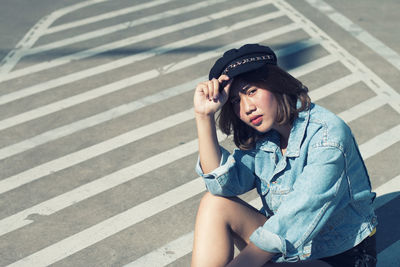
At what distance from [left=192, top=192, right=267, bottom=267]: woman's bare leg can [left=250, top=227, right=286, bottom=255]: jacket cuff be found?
10.7 inches

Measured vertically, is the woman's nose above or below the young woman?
above

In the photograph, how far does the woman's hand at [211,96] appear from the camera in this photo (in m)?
3.34

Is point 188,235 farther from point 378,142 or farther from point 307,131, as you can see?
point 378,142

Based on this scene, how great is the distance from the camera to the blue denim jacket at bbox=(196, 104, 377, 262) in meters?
3.12

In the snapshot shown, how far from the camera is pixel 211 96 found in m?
3.40

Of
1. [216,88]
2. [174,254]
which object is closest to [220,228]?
[216,88]

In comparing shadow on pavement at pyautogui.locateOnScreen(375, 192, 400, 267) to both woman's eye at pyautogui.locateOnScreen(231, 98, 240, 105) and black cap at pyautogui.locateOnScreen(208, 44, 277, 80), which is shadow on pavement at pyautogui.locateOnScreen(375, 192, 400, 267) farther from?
black cap at pyautogui.locateOnScreen(208, 44, 277, 80)

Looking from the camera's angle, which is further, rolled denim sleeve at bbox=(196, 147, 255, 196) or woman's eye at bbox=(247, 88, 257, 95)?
rolled denim sleeve at bbox=(196, 147, 255, 196)

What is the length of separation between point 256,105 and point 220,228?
0.73 m

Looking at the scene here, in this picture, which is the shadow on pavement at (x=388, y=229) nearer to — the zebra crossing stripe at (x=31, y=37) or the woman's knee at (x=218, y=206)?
the woman's knee at (x=218, y=206)

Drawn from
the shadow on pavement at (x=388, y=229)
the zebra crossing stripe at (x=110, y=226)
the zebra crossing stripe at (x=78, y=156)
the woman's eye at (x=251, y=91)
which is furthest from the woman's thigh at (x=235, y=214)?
the zebra crossing stripe at (x=78, y=156)

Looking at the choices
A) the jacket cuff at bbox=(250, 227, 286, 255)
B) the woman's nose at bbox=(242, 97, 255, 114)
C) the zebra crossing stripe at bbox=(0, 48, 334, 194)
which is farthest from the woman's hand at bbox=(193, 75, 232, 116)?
the zebra crossing stripe at bbox=(0, 48, 334, 194)

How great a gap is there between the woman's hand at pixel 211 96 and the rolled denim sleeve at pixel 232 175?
12.6 inches

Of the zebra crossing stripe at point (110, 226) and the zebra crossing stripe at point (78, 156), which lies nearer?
the zebra crossing stripe at point (110, 226)
